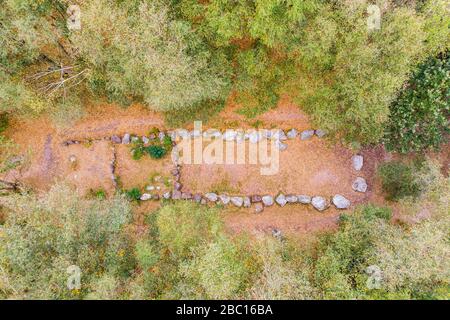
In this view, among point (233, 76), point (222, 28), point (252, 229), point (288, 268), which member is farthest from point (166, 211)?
point (222, 28)

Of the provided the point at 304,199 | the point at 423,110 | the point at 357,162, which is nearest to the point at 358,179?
the point at 357,162

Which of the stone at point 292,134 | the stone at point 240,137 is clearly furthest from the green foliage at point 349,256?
the stone at point 240,137

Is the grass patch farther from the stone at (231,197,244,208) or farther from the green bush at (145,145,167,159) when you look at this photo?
the stone at (231,197,244,208)

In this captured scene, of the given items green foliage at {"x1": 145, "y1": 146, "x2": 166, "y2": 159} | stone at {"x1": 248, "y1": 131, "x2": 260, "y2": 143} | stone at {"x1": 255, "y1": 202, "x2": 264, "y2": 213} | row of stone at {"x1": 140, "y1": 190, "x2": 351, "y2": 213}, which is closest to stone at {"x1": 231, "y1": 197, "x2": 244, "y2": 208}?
row of stone at {"x1": 140, "y1": 190, "x2": 351, "y2": 213}

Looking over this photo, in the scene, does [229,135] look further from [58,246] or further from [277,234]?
[58,246]
